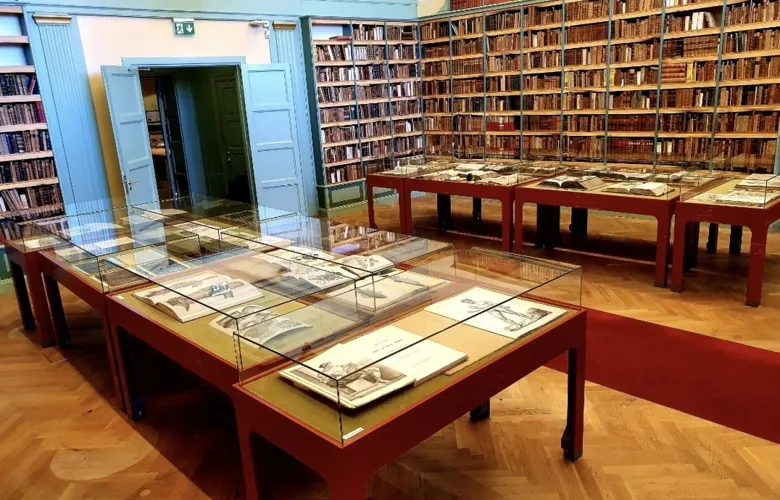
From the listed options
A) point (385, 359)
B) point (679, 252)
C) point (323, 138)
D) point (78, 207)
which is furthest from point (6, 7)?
point (679, 252)

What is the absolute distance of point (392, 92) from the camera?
30.8ft

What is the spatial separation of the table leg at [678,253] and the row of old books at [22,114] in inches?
243

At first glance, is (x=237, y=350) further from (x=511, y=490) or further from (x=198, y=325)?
(x=511, y=490)

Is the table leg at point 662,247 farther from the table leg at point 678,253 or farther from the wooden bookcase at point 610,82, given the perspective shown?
the wooden bookcase at point 610,82

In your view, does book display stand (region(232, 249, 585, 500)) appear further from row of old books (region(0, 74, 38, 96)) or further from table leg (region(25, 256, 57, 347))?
row of old books (region(0, 74, 38, 96))

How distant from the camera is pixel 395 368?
2098mm

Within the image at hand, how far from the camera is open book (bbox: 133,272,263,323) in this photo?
286 cm

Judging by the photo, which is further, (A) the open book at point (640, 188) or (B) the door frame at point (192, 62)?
(B) the door frame at point (192, 62)

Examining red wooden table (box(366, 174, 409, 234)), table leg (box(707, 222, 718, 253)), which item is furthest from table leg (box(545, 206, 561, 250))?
red wooden table (box(366, 174, 409, 234))

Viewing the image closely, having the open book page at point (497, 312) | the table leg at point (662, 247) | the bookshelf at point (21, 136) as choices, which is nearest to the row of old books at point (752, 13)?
the table leg at point (662, 247)

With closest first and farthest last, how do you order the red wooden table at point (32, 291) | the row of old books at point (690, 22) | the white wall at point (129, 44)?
the red wooden table at point (32, 291) → the white wall at point (129, 44) → the row of old books at point (690, 22)

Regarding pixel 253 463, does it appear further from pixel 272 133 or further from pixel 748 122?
pixel 748 122

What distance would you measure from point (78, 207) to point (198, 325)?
342cm

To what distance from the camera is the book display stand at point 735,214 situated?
179 inches
